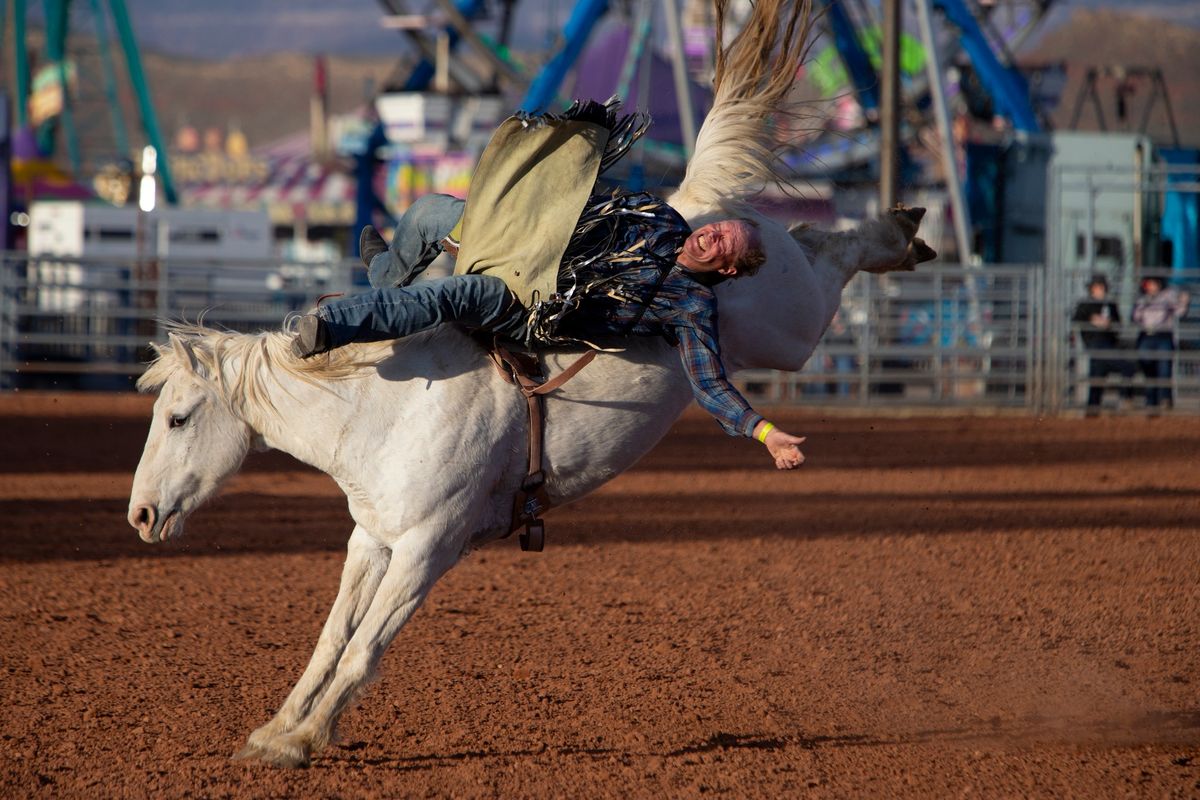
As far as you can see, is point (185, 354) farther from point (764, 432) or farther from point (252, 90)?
point (252, 90)

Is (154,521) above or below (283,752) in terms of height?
above

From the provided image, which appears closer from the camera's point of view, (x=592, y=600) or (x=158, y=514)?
(x=158, y=514)

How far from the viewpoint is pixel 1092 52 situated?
390 ft

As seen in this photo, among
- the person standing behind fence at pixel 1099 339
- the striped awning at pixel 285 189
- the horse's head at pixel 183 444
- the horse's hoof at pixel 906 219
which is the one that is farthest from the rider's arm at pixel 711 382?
the striped awning at pixel 285 189

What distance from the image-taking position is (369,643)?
415cm

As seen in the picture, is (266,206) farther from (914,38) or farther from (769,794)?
(769,794)

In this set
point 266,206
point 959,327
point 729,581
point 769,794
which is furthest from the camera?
point 266,206

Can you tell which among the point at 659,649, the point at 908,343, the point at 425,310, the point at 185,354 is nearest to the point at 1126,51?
the point at 908,343

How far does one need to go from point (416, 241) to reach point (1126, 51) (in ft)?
398

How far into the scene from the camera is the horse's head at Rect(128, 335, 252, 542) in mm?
4312

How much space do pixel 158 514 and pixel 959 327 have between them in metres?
15.1

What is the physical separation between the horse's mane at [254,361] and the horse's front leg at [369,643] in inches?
23.1

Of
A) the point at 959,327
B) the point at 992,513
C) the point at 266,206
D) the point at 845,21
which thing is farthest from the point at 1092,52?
the point at 992,513

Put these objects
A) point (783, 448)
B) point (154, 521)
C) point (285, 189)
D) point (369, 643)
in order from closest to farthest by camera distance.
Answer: point (783, 448), point (369, 643), point (154, 521), point (285, 189)
